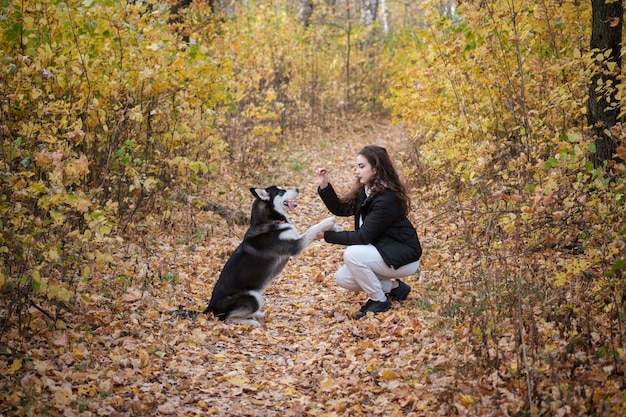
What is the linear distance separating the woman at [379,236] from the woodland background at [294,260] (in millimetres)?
402

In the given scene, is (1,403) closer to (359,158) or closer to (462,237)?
(359,158)

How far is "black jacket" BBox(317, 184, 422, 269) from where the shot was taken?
565 cm

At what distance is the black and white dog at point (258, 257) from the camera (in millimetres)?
5836

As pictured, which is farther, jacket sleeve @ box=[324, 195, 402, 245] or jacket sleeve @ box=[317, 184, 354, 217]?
jacket sleeve @ box=[317, 184, 354, 217]

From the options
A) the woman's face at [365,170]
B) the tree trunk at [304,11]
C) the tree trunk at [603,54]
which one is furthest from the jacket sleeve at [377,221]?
the tree trunk at [304,11]

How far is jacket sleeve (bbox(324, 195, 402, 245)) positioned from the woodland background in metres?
0.82

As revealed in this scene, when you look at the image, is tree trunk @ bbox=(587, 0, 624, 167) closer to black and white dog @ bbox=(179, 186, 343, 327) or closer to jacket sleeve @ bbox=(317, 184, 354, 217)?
jacket sleeve @ bbox=(317, 184, 354, 217)

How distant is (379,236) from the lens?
5812mm

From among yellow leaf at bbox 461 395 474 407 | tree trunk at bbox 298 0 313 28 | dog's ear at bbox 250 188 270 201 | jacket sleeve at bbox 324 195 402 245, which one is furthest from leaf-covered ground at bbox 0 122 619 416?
tree trunk at bbox 298 0 313 28

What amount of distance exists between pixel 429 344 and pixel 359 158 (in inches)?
79.6

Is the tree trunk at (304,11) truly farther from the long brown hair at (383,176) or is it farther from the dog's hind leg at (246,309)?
the dog's hind leg at (246,309)

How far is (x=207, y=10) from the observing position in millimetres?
9906

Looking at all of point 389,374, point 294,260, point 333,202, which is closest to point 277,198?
point 333,202

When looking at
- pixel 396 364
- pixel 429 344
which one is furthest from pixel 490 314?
pixel 396 364
